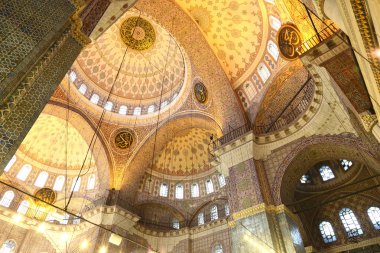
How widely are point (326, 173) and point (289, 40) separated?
7.87 meters

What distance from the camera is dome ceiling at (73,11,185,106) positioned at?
14.3 m

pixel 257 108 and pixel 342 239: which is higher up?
pixel 257 108

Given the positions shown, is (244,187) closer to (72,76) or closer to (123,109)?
(123,109)

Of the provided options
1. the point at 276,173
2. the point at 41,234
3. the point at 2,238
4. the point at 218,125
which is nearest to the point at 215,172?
the point at 218,125

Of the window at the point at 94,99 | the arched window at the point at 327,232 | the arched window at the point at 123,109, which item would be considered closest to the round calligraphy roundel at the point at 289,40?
the arched window at the point at 327,232

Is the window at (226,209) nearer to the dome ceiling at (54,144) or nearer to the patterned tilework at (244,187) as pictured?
the patterned tilework at (244,187)

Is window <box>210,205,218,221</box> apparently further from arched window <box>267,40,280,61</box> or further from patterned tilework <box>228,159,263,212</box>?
arched window <box>267,40,280,61</box>

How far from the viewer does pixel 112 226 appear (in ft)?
38.3

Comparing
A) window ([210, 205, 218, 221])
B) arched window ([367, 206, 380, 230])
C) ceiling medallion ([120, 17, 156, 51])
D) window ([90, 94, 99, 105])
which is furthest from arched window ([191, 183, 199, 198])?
ceiling medallion ([120, 17, 156, 51])

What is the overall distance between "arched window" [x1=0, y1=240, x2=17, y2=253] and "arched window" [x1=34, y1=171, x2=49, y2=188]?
3148mm

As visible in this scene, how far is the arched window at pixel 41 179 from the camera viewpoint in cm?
1484

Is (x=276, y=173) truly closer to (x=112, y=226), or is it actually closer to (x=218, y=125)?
(x=218, y=125)

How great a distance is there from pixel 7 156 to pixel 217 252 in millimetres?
10730

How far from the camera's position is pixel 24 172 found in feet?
48.2
